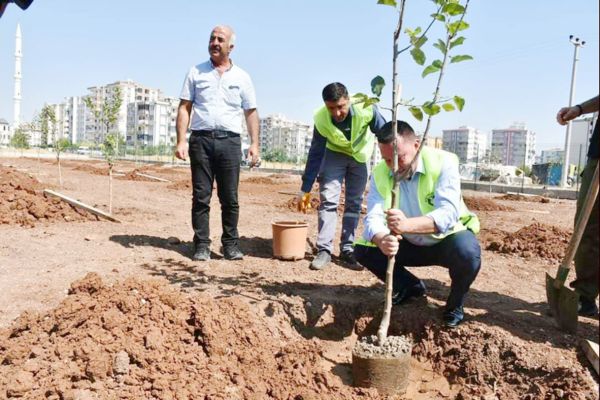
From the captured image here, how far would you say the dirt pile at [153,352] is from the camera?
2.41 meters

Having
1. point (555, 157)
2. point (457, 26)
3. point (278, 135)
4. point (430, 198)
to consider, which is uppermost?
point (278, 135)

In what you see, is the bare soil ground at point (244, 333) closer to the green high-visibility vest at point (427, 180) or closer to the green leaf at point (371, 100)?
the green high-visibility vest at point (427, 180)

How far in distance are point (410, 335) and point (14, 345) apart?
90.1 inches

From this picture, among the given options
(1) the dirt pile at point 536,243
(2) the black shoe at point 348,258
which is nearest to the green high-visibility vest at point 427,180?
(2) the black shoe at point 348,258

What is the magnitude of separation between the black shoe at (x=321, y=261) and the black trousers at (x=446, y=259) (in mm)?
967

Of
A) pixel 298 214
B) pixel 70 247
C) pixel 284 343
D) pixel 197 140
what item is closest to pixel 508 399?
pixel 284 343

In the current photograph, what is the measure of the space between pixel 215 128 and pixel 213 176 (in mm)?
456

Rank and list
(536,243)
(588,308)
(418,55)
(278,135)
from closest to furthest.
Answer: (418,55), (588,308), (536,243), (278,135)

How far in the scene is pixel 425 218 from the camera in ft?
9.07

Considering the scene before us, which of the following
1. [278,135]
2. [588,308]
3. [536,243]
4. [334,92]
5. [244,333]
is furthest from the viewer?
[278,135]

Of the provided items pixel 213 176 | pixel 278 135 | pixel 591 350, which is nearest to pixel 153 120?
pixel 278 135

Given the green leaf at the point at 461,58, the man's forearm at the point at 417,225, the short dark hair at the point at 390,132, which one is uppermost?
the green leaf at the point at 461,58

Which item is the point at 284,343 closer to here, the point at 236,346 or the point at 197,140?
the point at 236,346

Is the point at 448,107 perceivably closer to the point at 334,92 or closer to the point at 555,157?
the point at 334,92
